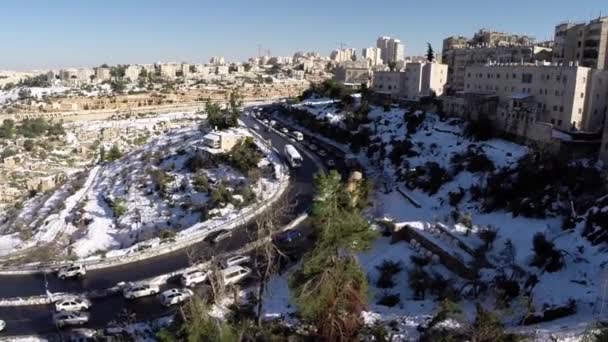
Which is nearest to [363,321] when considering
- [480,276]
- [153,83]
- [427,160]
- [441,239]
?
[480,276]

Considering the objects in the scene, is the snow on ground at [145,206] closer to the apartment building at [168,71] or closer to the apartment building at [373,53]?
the apartment building at [168,71]

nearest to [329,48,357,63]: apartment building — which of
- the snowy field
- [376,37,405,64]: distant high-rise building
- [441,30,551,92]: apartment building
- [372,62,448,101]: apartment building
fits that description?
[376,37,405,64]: distant high-rise building

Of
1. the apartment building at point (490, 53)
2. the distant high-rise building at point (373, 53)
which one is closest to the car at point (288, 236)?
the apartment building at point (490, 53)

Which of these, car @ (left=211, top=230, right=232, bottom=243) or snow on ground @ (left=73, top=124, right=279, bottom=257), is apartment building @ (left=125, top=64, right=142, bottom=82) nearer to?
snow on ground @ (left=73, top=124, right=279, bottom=257)

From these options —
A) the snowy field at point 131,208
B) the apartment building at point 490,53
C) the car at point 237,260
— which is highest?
the apartment building at point 490,53

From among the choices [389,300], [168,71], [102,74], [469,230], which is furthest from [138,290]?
[102,74]

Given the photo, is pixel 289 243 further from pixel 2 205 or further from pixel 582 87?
pixel 2 205
